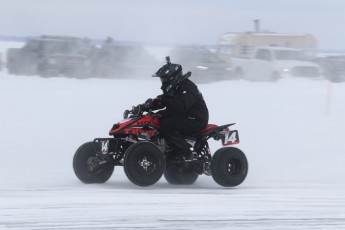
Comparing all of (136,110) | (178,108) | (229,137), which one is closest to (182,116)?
(178,108)

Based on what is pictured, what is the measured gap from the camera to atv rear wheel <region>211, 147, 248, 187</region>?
1034cm

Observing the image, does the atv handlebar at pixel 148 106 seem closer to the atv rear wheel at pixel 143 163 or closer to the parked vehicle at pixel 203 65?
the atv rear wheel at pixel 143 163

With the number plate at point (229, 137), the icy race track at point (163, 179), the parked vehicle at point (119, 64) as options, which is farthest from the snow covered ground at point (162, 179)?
the parked vehicle at point (119, 64)

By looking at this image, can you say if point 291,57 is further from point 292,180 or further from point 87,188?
point 87,188

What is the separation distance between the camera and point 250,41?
3744 cm

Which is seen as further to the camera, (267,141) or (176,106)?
(267,141)

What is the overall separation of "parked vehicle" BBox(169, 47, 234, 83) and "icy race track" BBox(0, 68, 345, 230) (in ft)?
11.6

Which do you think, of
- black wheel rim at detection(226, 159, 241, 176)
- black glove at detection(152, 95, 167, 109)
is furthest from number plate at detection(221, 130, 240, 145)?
black glove at detection(152, 95, 167, 109)

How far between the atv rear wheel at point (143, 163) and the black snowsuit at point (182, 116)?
43 centimetres

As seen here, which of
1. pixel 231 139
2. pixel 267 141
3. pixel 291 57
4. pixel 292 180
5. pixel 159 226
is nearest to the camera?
pixel 159 226

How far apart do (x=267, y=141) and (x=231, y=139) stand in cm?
525

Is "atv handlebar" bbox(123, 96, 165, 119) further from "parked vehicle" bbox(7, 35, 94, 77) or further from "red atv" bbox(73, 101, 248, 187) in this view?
"parked vehicle" bbox(7, 35, 94, 77)

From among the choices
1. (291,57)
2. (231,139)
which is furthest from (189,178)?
(291,57)

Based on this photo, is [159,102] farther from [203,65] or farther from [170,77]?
[203,65]
